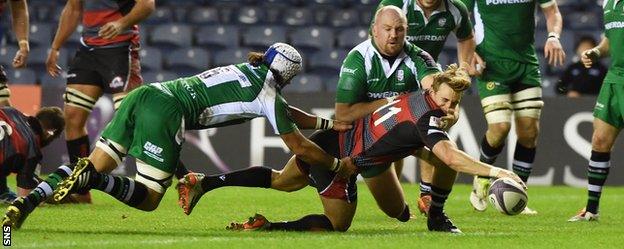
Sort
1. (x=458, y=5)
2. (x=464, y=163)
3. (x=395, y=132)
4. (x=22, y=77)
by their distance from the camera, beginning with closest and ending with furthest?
(x=464, y=163)
(x=395, y=132)
(x=458, y=5)
(x=22, y=77)

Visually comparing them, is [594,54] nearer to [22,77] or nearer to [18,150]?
[18,150]

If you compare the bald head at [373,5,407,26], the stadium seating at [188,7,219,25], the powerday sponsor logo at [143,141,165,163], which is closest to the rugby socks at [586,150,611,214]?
the bald head at [373,5,407,26]

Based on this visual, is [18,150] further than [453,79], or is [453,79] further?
[18,150]

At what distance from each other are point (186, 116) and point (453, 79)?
170cm

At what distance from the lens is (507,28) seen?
11.1 metres

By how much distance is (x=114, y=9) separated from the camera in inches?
437

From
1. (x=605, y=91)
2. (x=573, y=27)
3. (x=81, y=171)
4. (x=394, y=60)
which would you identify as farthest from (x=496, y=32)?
(x=573, y=27)

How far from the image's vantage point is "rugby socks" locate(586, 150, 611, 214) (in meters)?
10.2

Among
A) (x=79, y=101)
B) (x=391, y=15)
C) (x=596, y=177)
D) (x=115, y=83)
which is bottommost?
(x=596, y=177)

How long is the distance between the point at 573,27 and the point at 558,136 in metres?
4.43

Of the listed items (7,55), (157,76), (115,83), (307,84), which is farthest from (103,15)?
(7,55)

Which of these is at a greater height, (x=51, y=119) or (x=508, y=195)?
(x=508, y=195)

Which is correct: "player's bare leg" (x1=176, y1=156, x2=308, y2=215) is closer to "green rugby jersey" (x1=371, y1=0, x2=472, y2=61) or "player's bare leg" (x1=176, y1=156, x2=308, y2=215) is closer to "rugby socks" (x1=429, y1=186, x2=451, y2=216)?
"rugby socks" (x1=429, y1=186, x2=451, y2=216)

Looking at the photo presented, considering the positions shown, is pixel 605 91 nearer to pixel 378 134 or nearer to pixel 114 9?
pixel 378 134
